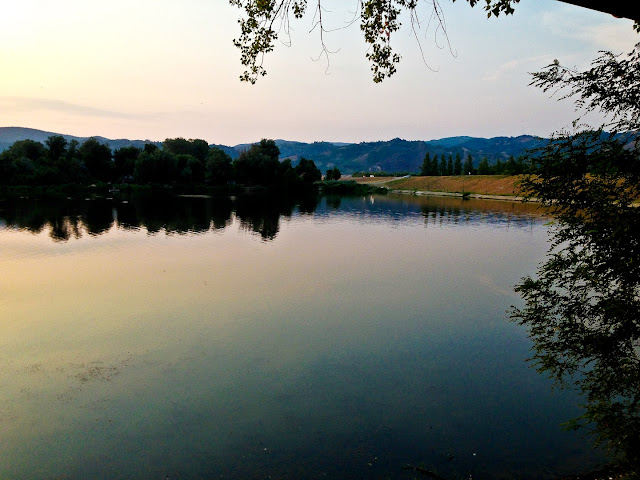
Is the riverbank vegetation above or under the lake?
above

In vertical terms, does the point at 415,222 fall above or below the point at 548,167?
below

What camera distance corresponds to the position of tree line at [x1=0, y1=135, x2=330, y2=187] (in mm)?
111938

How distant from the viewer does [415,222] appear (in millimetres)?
69750

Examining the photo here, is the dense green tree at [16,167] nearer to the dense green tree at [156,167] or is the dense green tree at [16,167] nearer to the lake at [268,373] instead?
the dense green tree at [156,167]

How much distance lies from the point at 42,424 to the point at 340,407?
938 cm

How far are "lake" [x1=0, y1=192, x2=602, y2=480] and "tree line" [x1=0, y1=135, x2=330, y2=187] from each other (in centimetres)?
9386

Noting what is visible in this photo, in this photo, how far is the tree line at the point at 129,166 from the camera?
111938mm

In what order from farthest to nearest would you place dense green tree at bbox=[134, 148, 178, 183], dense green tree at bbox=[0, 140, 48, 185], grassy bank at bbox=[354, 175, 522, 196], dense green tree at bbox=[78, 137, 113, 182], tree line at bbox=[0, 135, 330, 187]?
grassy bank at bbox=[354, 175, 522, 196], dense green tree at bbox=[78, 137, 113, 182], dense green tree at bbox=[134, 148, 178, 183], tree line at bbox=[0, 135, 330, 187], dense green tree at bbox=[0, 140, 48, 185]

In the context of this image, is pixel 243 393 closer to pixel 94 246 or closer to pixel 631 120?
pixel 631 120

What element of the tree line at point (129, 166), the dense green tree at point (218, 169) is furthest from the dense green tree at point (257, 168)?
the dense green tree at point (218, 169)

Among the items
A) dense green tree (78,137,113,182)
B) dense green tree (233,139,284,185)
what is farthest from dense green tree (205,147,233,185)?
dense green tree (78,137,113,182)

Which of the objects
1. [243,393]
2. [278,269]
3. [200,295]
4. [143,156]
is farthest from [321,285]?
[143,156]

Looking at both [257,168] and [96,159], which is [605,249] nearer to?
[257,168]

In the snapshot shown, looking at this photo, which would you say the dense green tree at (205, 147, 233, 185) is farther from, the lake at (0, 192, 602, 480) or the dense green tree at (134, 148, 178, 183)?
the lake at (0, 192, 602, 480)
